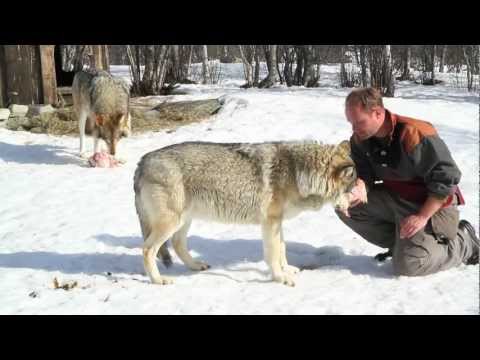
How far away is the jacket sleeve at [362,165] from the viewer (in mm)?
4445

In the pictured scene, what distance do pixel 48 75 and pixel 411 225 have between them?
10.9m

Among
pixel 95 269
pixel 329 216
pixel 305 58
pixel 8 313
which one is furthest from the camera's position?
pixel 305 58

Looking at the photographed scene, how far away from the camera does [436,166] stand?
3801 mm

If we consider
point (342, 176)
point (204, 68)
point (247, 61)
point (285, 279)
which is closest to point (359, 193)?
point (342, 176)

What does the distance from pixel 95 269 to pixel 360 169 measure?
9.12ft

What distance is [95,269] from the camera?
4.72 metres

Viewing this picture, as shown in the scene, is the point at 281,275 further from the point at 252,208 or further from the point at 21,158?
the point at 21,158

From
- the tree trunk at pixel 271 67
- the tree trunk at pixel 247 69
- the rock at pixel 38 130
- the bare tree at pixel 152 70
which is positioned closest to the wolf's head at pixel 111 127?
the rock at pixel 38 130

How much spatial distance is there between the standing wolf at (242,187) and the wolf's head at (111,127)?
427 centimetres

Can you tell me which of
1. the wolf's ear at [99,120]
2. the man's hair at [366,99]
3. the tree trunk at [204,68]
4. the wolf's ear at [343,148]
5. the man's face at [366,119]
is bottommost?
the wolf's ear at [343,148]

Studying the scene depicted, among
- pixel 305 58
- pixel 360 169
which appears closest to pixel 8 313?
pixel 360 169

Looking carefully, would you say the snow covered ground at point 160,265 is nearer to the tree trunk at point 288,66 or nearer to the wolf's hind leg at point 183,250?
the wolf's hind leg at point 183,250

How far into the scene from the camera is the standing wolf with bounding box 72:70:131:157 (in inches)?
330

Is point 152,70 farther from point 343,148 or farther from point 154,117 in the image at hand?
point 343,148
